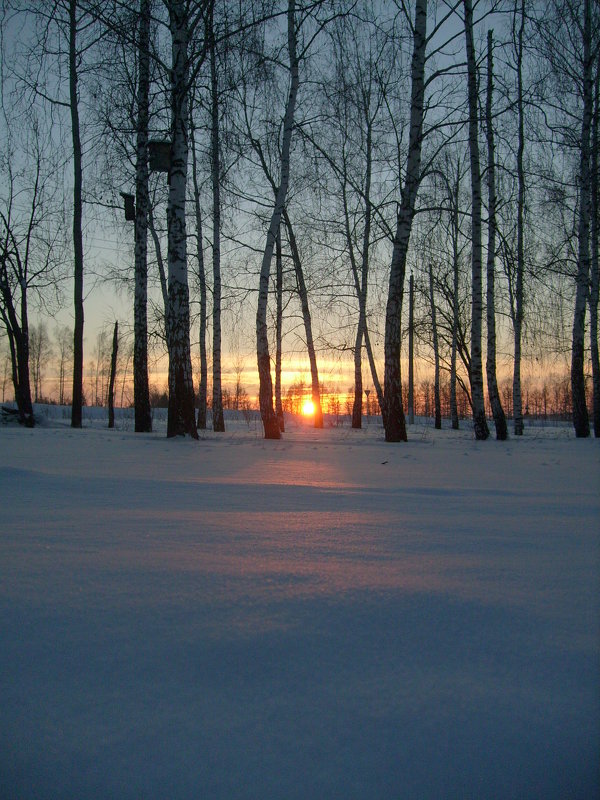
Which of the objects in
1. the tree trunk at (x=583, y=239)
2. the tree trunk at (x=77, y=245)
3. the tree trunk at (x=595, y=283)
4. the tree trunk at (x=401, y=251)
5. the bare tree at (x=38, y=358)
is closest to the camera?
the tree trunk at (x=401, y=251)

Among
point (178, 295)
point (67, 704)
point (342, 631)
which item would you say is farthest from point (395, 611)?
point (178, 295)

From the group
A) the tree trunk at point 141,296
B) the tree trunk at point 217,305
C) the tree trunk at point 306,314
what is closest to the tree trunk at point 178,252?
the tree trunk at point 141,296

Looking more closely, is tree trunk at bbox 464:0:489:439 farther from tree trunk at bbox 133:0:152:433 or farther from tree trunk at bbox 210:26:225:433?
tree trunk at bbox 133:0:152:433

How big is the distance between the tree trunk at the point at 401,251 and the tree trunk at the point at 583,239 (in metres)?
4.40

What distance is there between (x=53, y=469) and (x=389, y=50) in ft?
29.4

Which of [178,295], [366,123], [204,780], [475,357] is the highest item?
[366,123]

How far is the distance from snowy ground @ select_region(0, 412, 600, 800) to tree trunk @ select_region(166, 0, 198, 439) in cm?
490

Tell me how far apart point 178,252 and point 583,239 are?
8152 mm

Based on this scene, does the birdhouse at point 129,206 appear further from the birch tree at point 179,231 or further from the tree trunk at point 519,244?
the tree trunk at point 519,244

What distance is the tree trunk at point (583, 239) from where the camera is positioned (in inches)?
364

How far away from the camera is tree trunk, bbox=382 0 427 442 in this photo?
689 centimetres

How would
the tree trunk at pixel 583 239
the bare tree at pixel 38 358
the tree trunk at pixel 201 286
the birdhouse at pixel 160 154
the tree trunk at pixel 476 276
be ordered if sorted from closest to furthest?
1. the birdhouse at pixel 160 154
2. the tree trunk at pixel 476 276
3. the tree trunk at pixel 583 239
4. the tree trunk at pixel 201 286
5. the bare tree at pixel 38 358

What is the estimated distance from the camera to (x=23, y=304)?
1295 centimetres

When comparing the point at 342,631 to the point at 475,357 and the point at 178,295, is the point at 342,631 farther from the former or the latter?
the point at 475,357
